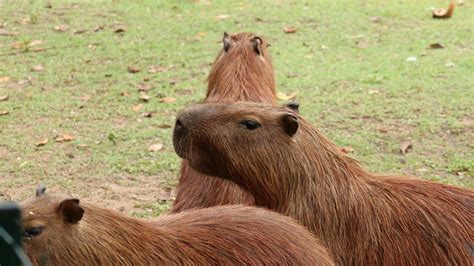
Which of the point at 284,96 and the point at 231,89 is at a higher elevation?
the point at 231,89

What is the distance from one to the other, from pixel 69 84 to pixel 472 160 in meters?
3.34

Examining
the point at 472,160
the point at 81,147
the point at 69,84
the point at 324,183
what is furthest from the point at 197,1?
the point at 324,183

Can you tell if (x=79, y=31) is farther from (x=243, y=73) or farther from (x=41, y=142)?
(x=243, y=73)

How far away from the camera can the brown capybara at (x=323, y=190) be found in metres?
3.44

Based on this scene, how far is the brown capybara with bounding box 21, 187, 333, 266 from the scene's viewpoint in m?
2.73

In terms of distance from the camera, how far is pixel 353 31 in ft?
27.8

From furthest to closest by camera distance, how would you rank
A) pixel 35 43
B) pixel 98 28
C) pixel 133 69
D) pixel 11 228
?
pixel 98 28
pixel 35 43
pixel 133 69
pixel 11 228

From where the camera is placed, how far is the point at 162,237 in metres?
2.97

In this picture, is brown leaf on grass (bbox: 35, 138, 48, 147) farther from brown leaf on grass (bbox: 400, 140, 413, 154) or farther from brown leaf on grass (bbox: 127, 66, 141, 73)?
brown leaf on grass (bbox: 400, 140, 413, 154)

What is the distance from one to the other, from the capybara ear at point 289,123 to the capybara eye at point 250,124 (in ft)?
0.34

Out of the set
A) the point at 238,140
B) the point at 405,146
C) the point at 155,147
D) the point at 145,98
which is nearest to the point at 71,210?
the point at 238,140

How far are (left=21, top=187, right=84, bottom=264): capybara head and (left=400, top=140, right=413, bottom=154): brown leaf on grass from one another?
3371 mm

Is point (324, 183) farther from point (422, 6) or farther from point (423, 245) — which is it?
point (422, 6)

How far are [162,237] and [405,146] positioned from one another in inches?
123
